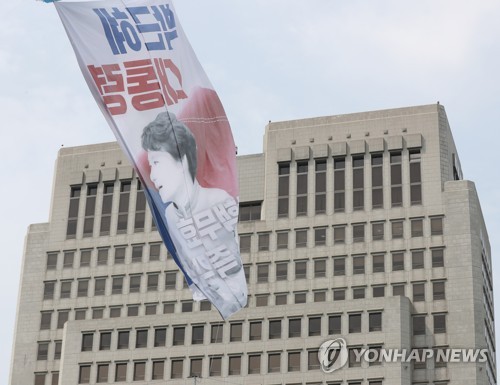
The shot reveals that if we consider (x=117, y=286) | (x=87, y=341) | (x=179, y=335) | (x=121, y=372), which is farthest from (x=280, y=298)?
(x=87, y=341)

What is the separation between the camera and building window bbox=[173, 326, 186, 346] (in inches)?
5162

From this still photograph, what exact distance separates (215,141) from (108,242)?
103 m

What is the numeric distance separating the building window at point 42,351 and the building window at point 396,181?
44.3 meters

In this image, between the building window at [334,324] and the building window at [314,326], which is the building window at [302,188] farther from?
the building window at [334,324]

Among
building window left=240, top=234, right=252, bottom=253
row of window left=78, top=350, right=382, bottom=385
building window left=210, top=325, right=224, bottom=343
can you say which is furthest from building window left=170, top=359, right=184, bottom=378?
building window left=240, top=234, right=252, bottom=253

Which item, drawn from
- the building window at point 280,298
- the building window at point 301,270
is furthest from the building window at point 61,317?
the building window at point 301,270

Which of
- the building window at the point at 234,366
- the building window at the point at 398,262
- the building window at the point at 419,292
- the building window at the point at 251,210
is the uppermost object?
the building window at the point at 251,210

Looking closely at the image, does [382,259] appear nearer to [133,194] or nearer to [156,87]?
[133,194]

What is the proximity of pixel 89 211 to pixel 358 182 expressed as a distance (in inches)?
1337

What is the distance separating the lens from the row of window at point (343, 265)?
426 feet

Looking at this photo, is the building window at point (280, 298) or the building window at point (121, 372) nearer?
the building window at point (121, 372)

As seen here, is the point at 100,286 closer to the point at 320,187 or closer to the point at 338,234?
the point at 320,187

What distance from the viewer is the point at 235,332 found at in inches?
5098

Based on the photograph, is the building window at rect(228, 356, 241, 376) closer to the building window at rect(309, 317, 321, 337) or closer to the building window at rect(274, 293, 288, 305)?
the building window at rect(309, 317, 321, 337)
